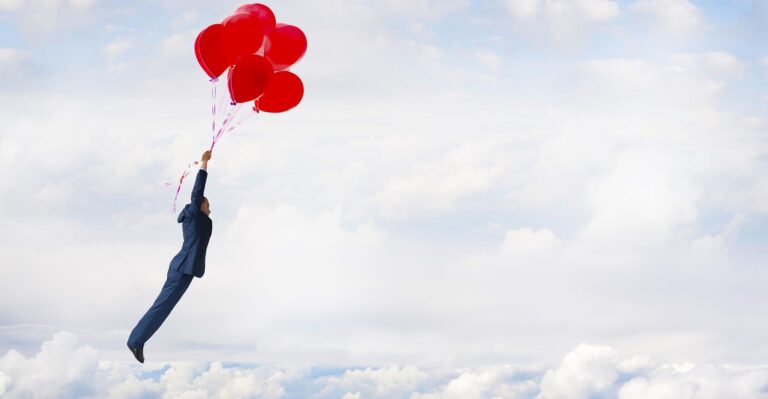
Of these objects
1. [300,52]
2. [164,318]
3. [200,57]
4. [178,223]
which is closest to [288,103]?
[300,52]

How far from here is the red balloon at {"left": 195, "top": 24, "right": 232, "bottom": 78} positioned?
38.1 feet

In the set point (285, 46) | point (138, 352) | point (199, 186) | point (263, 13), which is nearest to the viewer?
point (199, 186)

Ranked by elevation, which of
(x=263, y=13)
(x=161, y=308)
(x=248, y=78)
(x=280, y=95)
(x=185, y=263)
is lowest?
(x=161, y=308)

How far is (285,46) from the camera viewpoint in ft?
41.2

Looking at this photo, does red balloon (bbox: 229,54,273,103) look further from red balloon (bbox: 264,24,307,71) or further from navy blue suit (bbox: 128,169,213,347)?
navy blue suit (bbox: 128,169,213,347)

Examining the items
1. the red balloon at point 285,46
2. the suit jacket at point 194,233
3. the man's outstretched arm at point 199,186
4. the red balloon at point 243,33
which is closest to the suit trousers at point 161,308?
the suit jacket at point 194,233

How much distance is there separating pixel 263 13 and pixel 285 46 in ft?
1.81

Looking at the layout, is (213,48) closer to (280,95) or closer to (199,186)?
(280,95)

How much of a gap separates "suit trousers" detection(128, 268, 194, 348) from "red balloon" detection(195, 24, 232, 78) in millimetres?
2771

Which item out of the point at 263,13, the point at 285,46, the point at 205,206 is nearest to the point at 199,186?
the point at 205,206

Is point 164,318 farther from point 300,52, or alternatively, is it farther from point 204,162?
point 300,52

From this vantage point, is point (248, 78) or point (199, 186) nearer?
point (199, 186)

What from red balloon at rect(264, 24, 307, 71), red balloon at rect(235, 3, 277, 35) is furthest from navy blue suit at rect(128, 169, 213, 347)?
red balloon at rect(235, 3, 277, 35)

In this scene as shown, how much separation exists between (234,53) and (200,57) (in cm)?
45
